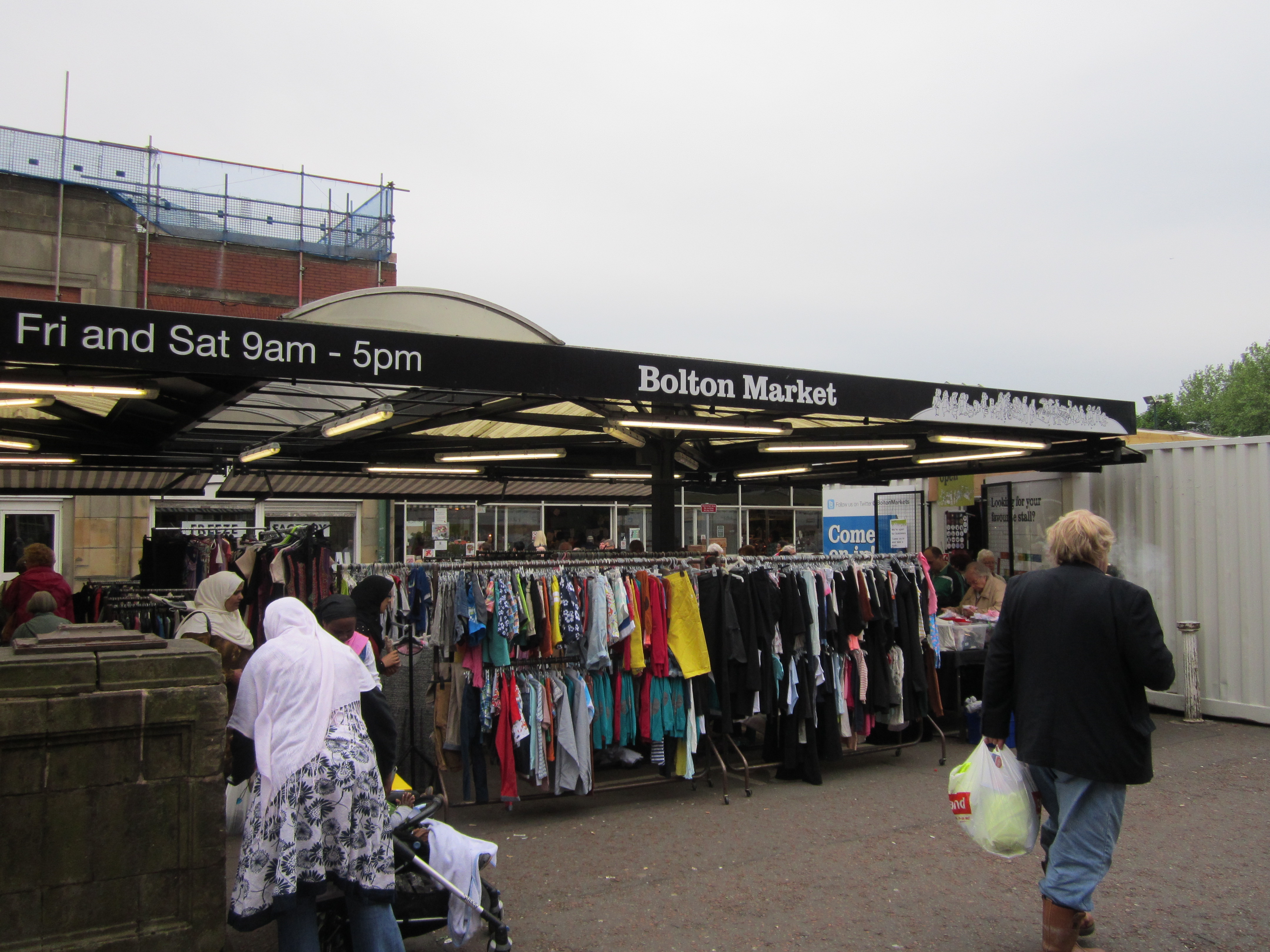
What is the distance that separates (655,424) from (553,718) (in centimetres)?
280

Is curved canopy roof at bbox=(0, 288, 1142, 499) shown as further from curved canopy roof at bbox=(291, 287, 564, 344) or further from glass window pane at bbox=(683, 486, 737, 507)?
glass window pane at bbox=(683, 486, 737, 507)

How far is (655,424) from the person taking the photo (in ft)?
26.6

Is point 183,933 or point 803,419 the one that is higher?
point 803,419

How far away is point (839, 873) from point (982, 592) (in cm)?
573

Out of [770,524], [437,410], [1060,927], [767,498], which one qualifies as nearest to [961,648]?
[1060,927]

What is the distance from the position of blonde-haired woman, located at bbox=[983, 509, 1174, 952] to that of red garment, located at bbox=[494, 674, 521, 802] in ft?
11.3

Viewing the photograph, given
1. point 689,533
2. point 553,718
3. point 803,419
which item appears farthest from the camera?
point 689,533

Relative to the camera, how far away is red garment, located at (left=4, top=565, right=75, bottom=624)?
26.8 ft

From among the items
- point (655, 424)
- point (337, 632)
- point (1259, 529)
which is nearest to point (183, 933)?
point (337, 632)

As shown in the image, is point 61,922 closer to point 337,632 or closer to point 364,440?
point 337,632

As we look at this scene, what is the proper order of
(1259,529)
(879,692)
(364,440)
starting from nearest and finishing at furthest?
1. (879,692)
2. (1259,529)
3. (364,440)

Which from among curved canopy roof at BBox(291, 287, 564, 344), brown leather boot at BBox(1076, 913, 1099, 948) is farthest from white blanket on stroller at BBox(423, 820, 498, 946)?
curved canopy roof at BBox(291, 287, 564, 344)

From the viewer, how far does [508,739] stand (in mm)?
6328

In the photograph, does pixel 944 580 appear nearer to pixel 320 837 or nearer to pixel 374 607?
pixel 374 607
